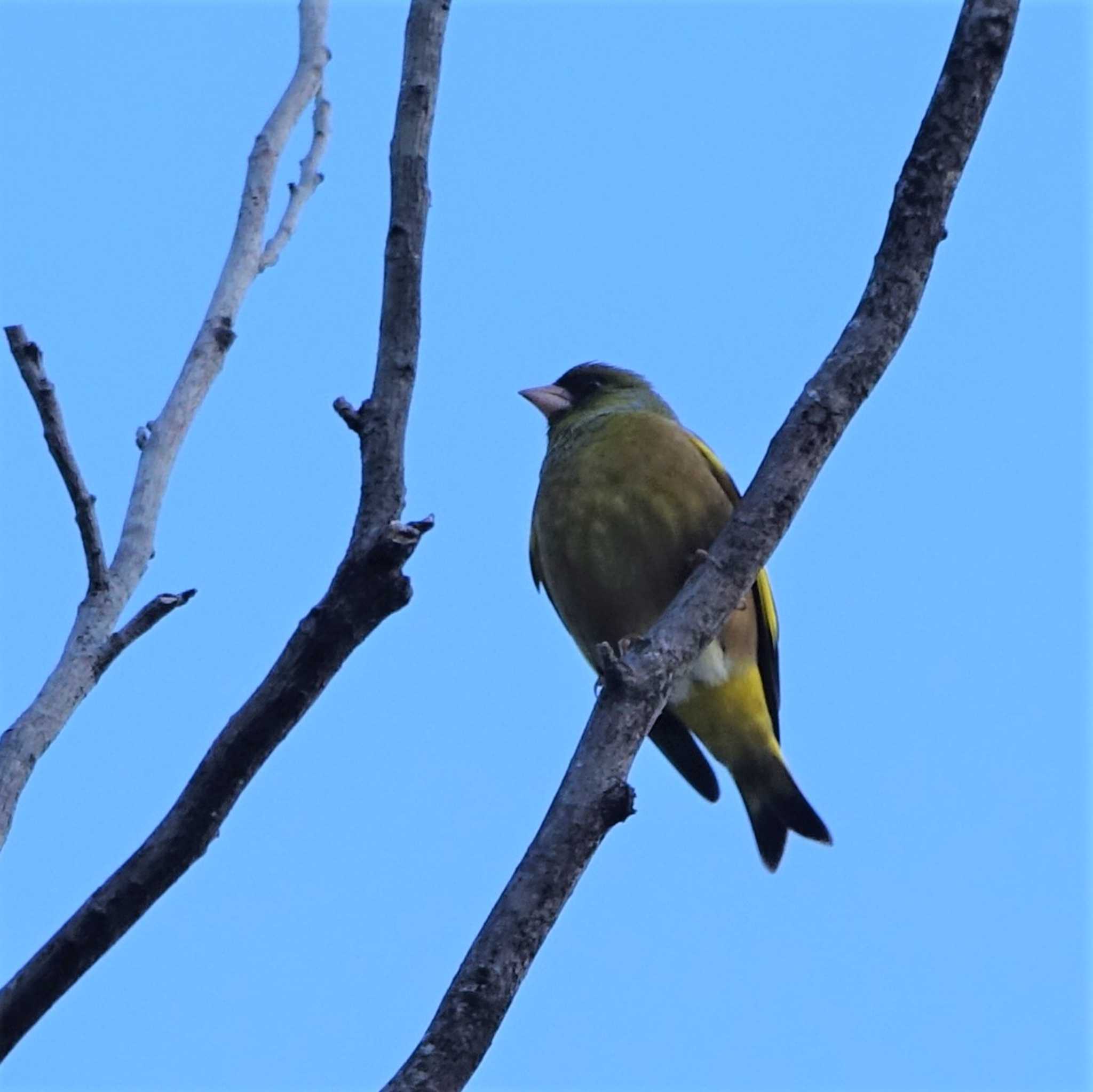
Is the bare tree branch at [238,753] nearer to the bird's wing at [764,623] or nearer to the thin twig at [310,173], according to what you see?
the thin twig at [310,173]

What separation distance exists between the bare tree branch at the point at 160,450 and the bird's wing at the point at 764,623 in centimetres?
217

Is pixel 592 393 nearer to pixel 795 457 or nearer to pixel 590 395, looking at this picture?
pixel 590 395

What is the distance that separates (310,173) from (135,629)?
138 centimetres

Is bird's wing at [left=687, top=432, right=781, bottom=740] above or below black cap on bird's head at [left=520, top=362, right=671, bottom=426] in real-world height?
below

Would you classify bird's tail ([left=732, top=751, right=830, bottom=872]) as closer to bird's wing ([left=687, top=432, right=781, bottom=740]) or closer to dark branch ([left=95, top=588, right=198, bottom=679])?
bird's wing ([left=687, top=432, right=781, bottom=740])

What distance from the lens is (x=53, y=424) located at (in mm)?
2916

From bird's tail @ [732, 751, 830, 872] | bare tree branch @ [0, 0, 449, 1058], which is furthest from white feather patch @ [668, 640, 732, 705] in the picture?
bare tree branch @ [0, 0, 449, 1058]

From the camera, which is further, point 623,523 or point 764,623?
point 764,623

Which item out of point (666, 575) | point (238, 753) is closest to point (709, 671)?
point (666, 575)

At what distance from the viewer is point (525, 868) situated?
250 centimetres

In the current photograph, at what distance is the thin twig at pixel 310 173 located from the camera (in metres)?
3.72

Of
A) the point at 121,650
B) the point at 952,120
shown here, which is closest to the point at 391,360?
the point at 121,650

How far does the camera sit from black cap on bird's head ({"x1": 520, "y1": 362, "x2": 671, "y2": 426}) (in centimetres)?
634

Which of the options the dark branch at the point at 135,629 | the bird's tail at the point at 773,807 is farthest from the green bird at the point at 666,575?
the dark branch at the point at 135,629
